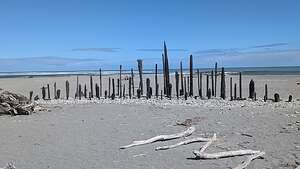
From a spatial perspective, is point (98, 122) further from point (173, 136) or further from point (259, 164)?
point (259, 164)

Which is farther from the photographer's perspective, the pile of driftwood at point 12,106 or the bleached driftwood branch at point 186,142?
the pile of driftwood at point 12,106

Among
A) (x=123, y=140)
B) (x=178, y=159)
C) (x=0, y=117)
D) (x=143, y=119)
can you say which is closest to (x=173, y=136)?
(x=123, y=140)

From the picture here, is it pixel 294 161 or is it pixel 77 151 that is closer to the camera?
pixel 294 161

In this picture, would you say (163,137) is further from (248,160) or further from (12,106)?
(12,106)

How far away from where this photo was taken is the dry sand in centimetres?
866

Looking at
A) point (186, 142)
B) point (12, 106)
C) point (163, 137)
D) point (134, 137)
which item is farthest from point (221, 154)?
point (12, 106)

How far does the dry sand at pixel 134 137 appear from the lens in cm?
866

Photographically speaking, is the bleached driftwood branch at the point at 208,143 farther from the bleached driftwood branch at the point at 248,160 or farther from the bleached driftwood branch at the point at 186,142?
the bleached driftwood branch at the point at 248,160

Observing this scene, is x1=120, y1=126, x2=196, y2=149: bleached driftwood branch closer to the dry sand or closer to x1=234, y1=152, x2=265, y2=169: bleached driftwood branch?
the dry sand

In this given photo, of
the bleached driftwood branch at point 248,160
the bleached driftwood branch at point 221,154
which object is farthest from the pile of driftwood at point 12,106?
the bleached driftwood branch at point 248,160

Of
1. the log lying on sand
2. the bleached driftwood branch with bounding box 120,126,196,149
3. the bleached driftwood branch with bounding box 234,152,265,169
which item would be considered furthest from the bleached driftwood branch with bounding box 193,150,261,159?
the log lying on sand

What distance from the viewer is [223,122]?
13.9 metres

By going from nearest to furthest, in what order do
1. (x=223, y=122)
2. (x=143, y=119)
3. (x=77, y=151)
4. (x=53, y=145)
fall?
(x=77, y=151) < (x=53, y=145) < (x=223, y=122) < (x=143, y=119)

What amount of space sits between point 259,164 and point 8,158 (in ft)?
17.7
